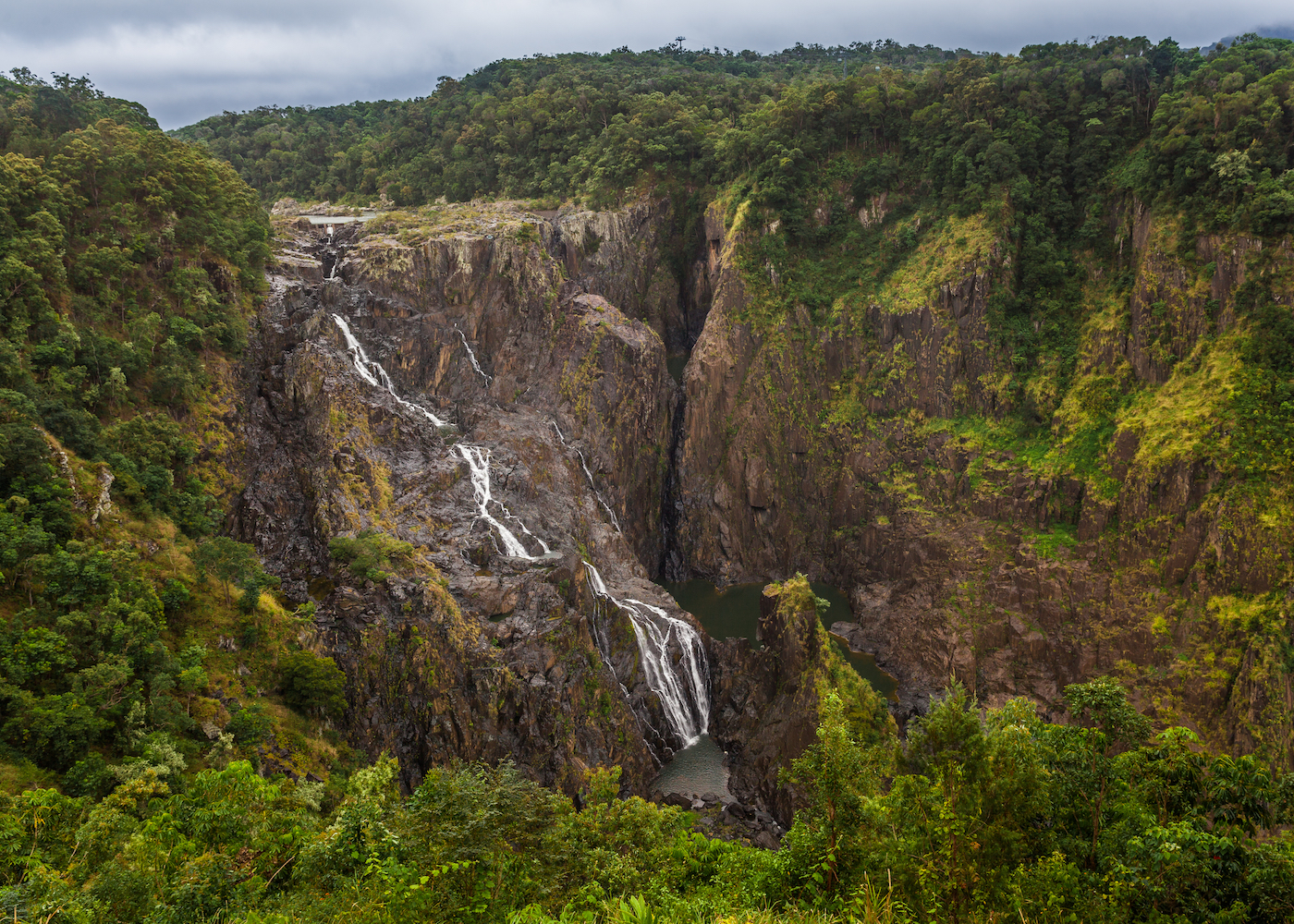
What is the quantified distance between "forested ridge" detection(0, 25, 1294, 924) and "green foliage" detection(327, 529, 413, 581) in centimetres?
21

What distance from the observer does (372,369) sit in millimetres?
45562

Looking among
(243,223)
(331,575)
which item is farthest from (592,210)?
(331,575)

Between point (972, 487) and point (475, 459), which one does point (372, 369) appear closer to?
point (475, 459)

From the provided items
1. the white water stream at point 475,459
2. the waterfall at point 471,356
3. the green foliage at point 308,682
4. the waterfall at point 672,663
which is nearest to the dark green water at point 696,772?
the waterfall at point 672,663

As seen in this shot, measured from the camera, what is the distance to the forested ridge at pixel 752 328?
12.9 m

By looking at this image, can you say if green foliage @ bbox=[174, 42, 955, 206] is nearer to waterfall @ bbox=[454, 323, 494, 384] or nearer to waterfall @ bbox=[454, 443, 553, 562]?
waterfall @ bbox=[454, 323, 494, 384]

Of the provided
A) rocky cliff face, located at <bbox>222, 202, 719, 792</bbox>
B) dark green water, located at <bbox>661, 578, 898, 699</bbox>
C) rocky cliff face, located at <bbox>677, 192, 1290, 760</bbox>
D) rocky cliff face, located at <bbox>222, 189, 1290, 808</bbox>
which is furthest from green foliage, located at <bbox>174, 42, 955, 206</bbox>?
dark green water, located at <bbox>661, 578, 898, 699</bbox>

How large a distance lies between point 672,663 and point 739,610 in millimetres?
12480

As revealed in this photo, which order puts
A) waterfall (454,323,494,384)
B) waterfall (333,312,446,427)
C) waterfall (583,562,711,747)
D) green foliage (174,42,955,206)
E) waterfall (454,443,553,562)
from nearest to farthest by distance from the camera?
waterfall (583,562,711,747)
waterfall (454,443,553,562)
waterfall (333,312,446,427)
waterfall (454,323,494,384)
green foliage (174,42,955,206)

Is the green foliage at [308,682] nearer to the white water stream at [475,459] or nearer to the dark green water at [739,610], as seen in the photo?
the white water stream at [475,459]

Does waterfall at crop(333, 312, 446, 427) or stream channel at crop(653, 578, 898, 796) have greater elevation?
waterfall at crop(333, 312, 446, 427)

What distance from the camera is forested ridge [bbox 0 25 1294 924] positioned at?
12852mm

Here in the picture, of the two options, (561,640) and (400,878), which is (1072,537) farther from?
(400,878)

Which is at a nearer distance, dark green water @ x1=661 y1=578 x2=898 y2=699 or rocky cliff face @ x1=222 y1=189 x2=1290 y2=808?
rocky cliff face @ x1=222 y1=189 x2=1290 y2=808
